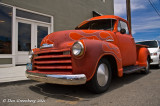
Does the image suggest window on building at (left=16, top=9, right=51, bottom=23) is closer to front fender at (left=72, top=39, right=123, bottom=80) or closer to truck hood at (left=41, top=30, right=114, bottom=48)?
truck hood at (left=41, top=30, right=114, bottom=48)

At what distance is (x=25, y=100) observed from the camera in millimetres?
2561

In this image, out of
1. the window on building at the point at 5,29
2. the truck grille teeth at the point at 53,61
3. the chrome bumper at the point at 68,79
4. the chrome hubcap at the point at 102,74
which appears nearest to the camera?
the chrome bumper at the point at 68,79

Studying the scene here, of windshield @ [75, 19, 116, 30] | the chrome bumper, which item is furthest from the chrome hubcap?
windshield @ [75, 19, 116, 30]

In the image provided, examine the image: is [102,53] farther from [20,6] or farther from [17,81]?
[20,6]

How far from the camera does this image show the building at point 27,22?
6.24 m

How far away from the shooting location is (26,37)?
281 inches

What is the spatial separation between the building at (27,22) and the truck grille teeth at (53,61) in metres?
3.89

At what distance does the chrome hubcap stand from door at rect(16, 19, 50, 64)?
522 centimetres

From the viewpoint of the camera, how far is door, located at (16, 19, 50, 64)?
22.3ft

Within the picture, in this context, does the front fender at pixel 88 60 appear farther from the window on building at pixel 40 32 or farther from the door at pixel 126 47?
the window on building at pixel 40 32

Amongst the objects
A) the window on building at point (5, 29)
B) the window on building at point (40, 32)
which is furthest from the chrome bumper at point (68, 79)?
the window on building at point (40, 32)

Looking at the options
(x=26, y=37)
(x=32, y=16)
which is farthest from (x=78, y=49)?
(x=32, y=16)

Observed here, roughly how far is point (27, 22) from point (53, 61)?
5.24 metres

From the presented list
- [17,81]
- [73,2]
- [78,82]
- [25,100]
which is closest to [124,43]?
[78,82]
